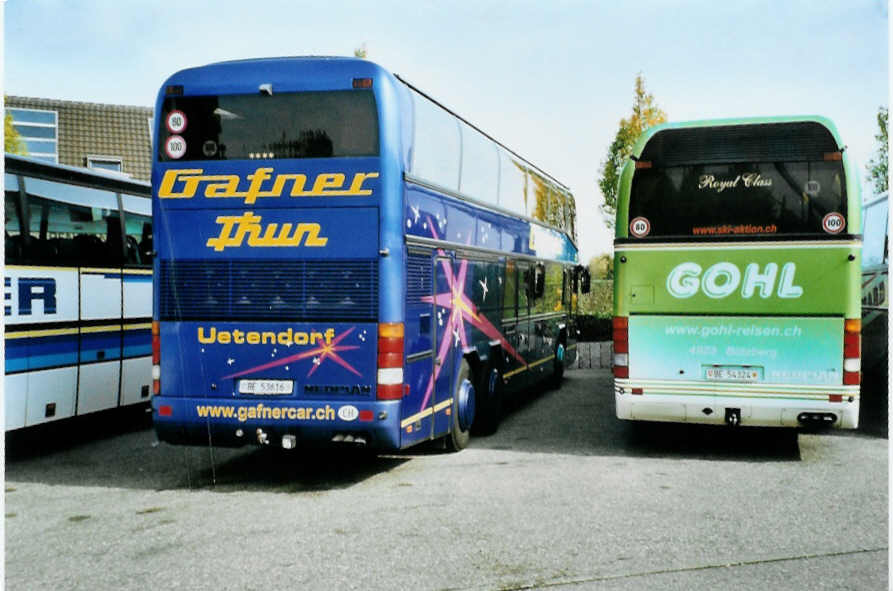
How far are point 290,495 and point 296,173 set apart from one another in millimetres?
2729

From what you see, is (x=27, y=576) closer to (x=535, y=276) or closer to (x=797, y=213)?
(x=797, y=213)

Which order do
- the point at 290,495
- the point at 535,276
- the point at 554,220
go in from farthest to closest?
the point at 554,220
the point at 535,276
the point at 290,495

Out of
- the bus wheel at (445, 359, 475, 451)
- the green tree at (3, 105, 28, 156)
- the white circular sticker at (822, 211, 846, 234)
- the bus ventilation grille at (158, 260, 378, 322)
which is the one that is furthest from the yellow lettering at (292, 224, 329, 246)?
the green tree at (3, 105, 28, 156)

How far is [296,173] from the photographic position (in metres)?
8.17

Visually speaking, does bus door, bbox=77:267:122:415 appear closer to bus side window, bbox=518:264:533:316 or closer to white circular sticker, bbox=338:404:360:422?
white circular sticker, bbox=338:404:360:422

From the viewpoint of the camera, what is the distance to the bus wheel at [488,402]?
11078 millimetres

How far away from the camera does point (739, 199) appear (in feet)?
31.8

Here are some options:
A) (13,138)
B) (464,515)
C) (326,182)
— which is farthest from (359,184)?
(13,138)

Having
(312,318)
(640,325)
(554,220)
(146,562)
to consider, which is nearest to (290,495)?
(312,318)

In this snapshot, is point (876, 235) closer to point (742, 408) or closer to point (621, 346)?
point (742, 408)

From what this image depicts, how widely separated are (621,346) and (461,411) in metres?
1.80

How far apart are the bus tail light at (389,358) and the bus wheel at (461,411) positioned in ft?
6.05

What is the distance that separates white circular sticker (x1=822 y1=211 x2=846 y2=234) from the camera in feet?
30.7

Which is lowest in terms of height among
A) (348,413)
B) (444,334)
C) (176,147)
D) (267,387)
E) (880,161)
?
→ (348,413)
